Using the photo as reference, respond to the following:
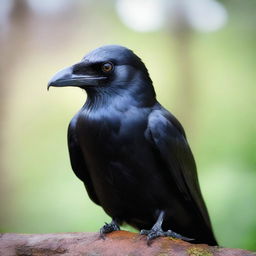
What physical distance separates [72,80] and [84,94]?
1475mm

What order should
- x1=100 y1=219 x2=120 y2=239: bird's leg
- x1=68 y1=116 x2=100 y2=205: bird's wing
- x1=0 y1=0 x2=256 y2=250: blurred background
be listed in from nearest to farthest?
x1=100 y1=219 x2=120 y2=239: bird's leg < x1=68 y1=116 x2=100 y2=205: bird's wing < x1=0 y1=0 x2=256 y2=250: blurred background

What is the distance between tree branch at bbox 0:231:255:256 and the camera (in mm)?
2303

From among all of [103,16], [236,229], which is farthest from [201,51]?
[236,229]

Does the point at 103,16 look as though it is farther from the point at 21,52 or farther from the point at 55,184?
the point at 55,184

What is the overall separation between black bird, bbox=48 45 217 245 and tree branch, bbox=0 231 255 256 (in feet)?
0.25

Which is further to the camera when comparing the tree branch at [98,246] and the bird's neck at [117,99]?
the bird's neck at [117,99]

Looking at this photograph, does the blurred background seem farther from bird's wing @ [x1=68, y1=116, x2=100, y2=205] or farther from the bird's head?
the bird's head

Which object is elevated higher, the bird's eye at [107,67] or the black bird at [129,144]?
the bird's eye at [107,67]

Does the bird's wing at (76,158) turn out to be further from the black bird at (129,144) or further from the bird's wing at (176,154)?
the bird's wing at (176,154)

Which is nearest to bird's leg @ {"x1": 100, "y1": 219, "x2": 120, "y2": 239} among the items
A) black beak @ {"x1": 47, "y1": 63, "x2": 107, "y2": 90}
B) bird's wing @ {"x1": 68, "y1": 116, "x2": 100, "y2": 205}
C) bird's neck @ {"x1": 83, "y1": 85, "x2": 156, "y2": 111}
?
bird's wing @ {"x1": 68, "y1": 116, "x2": 100, "y2": 205}

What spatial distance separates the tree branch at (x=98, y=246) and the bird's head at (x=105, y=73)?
78 cm

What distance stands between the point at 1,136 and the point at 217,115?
5.98 feet

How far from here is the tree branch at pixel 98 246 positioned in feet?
7.55

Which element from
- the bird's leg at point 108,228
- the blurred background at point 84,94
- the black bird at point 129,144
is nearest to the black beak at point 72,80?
the black bird at point 129,144
